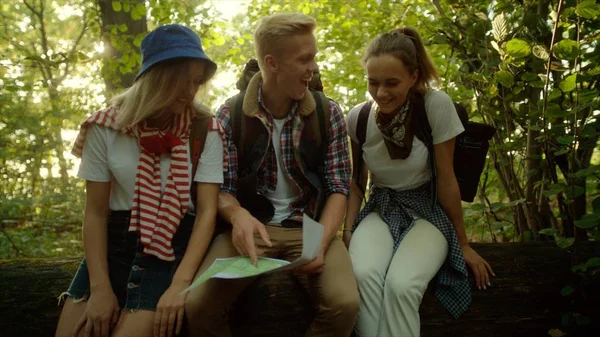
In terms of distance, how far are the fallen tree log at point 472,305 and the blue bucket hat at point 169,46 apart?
45.8 inches

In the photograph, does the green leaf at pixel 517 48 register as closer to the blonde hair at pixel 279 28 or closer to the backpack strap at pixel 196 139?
the blonde hair at pixel 279 28

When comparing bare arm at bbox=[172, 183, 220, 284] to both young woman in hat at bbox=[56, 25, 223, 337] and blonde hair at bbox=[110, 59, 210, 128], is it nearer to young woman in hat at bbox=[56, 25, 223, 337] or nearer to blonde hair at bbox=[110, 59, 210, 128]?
young woman in hat at bbox=[56, 25, 223, 337]

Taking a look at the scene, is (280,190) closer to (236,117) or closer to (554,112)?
(236,117)

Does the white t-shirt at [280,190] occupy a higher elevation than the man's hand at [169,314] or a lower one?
higher

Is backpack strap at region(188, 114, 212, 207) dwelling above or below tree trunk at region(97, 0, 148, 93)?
below

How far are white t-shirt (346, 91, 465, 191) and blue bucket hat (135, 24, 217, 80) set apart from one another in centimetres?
109

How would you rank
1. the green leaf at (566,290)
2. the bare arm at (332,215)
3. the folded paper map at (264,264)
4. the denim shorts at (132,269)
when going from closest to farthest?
the folded paper map at (264,264) < the denim shorts at (132,269) < the bare arm at (332,215) < the green leaf at (566,290)

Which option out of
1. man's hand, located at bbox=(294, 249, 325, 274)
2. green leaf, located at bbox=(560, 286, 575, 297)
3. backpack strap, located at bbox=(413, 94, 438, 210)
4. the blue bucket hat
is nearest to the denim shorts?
man's hand, located at bbox=(294, 249, 325, 274)

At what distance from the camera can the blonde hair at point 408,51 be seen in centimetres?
275

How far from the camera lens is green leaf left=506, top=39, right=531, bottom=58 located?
2.70 m

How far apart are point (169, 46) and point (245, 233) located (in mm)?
950

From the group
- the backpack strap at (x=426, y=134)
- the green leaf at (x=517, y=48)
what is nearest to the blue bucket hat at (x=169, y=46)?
the backpack strap at (x=426, y=134)

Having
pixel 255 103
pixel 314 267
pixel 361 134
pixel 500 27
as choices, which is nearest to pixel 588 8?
pixel 500 27

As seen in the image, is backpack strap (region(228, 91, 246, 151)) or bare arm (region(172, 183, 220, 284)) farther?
backpack strap (region(228, 91, 246, 151))
